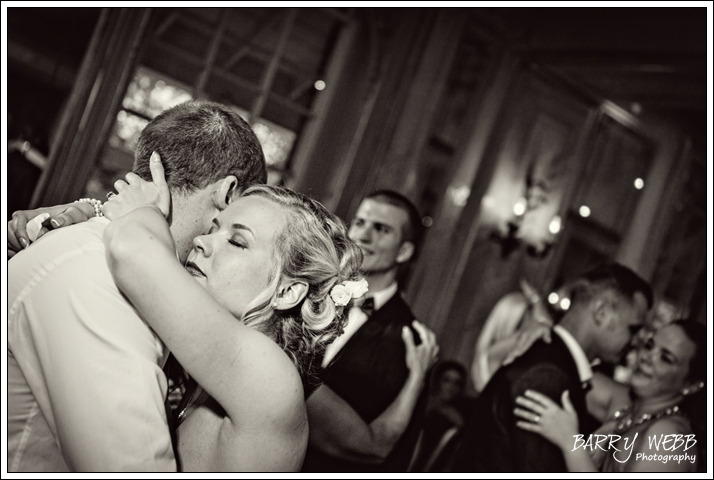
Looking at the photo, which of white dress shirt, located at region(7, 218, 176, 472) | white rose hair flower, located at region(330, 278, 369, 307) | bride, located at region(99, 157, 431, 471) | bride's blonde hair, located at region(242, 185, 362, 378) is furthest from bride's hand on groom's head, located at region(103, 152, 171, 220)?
white rose hair flower, located at region(330, 278, 369, 307)

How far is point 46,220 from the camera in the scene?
1.76 m

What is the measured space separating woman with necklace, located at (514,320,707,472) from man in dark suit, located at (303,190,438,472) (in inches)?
18.0

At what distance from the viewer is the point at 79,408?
3.97 feet

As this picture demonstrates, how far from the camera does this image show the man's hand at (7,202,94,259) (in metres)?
1.70

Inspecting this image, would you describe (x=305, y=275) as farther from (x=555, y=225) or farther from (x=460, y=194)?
(x=555, y=225)

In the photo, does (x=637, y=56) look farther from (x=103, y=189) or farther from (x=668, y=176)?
(x=103, y=189)

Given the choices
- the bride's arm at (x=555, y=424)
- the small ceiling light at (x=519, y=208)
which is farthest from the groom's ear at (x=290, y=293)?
the small ceiling light at (x=519, y=208)

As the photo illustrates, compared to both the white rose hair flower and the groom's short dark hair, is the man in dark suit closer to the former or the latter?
the white rose hair flower

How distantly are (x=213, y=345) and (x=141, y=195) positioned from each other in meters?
0.53

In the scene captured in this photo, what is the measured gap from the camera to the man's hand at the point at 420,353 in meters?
2.61

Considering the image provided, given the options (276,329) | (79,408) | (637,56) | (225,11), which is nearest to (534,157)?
(637,56)

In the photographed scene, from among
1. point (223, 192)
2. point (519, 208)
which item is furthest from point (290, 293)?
point (519, 208)

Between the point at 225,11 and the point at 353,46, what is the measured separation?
101cm

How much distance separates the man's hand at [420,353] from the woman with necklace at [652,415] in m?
0.40
